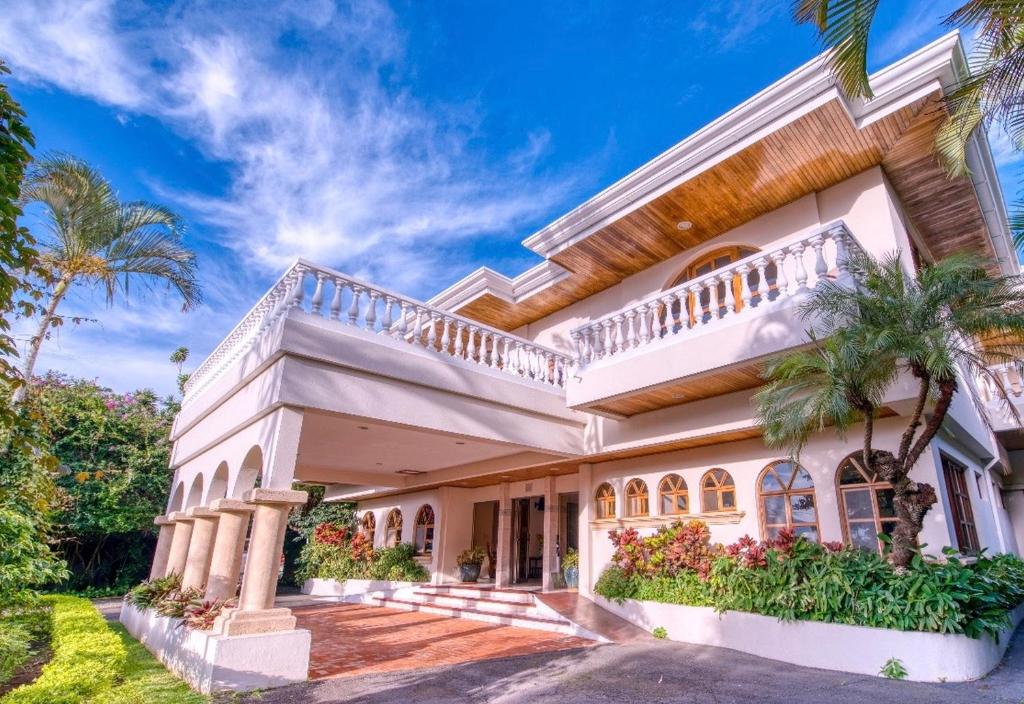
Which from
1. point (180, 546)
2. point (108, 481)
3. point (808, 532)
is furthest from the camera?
point (108, 481)

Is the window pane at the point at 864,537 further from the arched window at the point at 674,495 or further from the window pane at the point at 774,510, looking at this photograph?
the arched window at the point at 674,495

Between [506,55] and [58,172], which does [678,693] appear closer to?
[506,55]

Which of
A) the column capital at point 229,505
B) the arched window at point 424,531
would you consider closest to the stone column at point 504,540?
the arched window at point 424,531

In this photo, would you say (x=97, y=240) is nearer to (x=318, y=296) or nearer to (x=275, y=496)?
(x=318, y=296)

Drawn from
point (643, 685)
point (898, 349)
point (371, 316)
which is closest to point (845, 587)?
point (643, 685)

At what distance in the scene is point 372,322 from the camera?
7.09 metres

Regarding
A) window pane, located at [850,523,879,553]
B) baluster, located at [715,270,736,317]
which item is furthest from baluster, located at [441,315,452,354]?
window pane, located at [850,523,879,553]

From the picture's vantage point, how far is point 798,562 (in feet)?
21.0

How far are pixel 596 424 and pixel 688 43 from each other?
20.8 feet

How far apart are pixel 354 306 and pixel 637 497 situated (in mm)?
5767

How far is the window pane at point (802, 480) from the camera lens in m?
7.52

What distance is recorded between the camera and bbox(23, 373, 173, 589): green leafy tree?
14.2m

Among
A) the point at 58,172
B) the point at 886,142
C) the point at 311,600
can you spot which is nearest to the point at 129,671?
the point at 58,172

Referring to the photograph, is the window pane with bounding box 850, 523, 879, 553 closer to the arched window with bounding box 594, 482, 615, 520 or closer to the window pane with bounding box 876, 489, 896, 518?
the window pane with bounding box 876, 489, 896, 518
